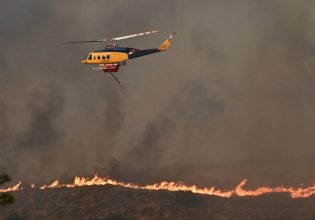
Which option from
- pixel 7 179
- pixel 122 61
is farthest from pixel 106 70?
pixel 7 179

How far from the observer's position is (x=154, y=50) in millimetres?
133625

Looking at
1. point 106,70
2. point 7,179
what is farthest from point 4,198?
point 106,70

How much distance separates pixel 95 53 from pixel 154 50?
12864 millimetres

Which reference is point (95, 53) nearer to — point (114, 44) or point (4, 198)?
point (114, 44)

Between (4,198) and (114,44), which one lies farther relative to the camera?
(114,44)

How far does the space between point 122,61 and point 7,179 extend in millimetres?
49707

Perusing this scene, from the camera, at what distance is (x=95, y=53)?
13588 centimetres

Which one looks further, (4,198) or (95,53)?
(95,53)

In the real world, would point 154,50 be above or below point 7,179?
above

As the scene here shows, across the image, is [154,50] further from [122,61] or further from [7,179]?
[7,179]

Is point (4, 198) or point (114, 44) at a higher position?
point (114, 44)

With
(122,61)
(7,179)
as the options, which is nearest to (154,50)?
(122,61)

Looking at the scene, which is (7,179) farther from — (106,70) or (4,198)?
(106,70)

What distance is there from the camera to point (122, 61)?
13238 cm
